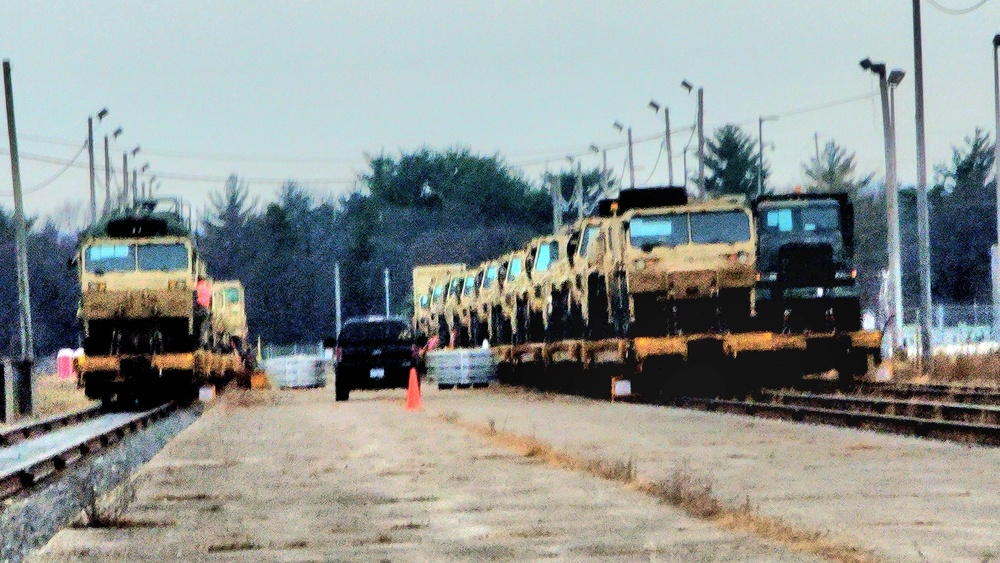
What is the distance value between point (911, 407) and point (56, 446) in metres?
12.5

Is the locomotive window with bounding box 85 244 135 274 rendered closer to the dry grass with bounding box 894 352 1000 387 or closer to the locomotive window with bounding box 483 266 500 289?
the locomotive window with bounding box 483 266 500 289

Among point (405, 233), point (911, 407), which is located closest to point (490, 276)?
point (911, 407)

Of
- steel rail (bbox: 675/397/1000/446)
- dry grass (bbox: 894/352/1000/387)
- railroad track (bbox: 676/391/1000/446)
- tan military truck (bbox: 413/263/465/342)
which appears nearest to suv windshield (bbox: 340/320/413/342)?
dry grass (bbox: 894/352/1000/387)

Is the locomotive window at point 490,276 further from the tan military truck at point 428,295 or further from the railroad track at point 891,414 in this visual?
the railroad track at point 891,414

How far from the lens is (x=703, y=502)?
12.1 meters

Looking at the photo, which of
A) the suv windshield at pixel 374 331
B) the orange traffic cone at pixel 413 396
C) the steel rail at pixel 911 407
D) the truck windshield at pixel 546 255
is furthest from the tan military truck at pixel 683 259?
the suv windshield at pixel 374 331

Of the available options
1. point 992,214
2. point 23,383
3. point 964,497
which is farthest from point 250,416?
point 992,214

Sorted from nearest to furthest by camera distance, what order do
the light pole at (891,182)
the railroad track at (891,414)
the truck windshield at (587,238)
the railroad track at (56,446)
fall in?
the railroad track at (56,446) < the railroad track at (891,414) < the truck windshield at (587,238) < the light pole at (891,182)

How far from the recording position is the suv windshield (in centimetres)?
3953

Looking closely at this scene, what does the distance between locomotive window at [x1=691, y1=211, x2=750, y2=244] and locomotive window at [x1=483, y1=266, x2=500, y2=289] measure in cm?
1794

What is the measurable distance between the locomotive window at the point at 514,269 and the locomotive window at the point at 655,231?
556 inches

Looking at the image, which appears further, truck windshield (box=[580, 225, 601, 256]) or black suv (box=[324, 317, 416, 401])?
black suv (box=[324, 317, 416, 401])

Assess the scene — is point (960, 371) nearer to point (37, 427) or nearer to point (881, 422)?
point (881, 422)

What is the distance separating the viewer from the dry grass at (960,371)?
35003mm
